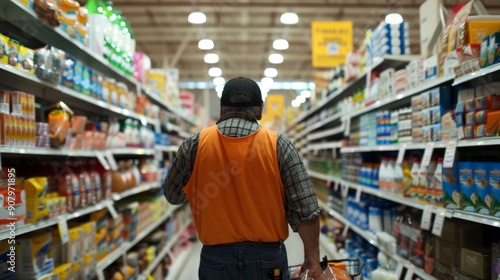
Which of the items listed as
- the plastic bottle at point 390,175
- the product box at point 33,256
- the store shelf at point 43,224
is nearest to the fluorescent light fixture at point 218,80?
the plastic bottle at point 390,175

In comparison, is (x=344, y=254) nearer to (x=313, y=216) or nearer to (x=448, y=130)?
(x=448, y=130)

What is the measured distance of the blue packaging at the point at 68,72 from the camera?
2532mm

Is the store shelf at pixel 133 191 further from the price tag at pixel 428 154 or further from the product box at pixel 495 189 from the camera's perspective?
the product box at pixel 495 189

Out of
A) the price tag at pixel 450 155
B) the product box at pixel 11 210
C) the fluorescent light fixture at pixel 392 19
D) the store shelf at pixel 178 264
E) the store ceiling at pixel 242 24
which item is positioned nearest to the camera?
the product box at pixel 11 210

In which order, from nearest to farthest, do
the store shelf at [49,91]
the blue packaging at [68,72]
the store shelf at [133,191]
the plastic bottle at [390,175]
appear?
the store shelf at [49,91] → the blue packaging at [68,72] → the plastic bottle at [390,175] → the store shelf at [133,191]

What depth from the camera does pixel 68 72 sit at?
2.58 m

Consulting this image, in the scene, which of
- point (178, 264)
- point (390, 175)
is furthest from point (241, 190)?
point (178, 264)

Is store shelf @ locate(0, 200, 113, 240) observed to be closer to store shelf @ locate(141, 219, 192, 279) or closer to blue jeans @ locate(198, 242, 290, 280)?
blue jeans @ locate(198, 242, 290, 280)

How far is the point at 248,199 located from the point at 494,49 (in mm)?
1394

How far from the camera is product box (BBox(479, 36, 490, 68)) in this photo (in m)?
2.05

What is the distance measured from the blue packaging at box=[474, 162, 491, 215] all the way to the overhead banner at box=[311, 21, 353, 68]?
17.7ft

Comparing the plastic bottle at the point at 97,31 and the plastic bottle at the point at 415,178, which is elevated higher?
the plastic bottle at the point at 97,31

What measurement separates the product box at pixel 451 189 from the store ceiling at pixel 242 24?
4857 mm

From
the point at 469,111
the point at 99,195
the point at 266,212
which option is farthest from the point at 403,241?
the point at 99,195
